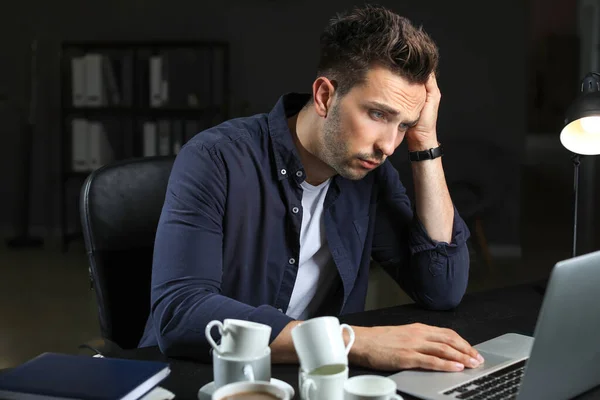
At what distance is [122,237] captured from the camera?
151 cm

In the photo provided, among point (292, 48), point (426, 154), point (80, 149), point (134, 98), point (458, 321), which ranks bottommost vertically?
point (458, 321)

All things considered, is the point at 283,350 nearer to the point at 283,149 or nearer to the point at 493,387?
the point at 493,387

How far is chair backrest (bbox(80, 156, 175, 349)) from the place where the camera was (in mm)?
1488

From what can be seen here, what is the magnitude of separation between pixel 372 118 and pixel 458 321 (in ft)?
1.37

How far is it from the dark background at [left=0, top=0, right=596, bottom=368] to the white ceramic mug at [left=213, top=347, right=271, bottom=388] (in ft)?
9.93

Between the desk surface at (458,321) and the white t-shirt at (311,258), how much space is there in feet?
0.68

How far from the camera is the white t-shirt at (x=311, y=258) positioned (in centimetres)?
156

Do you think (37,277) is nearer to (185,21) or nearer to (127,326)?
(185,21)

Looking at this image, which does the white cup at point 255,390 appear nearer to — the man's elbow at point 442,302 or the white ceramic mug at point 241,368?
the white ceramic mug at point 241,368

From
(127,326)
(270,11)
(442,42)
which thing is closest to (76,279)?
(270,11)

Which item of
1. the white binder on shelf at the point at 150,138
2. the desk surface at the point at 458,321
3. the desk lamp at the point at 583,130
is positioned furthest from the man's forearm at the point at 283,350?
the white binder on shelf at the point at 150,138

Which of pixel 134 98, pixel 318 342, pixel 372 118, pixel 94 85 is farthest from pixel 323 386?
pixel 94 85

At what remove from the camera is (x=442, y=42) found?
411cm

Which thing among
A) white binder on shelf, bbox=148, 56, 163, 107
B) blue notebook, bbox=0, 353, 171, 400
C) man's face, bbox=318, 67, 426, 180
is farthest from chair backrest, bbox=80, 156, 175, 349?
white binder on shelf, bbox=148, 56, 163, 107
